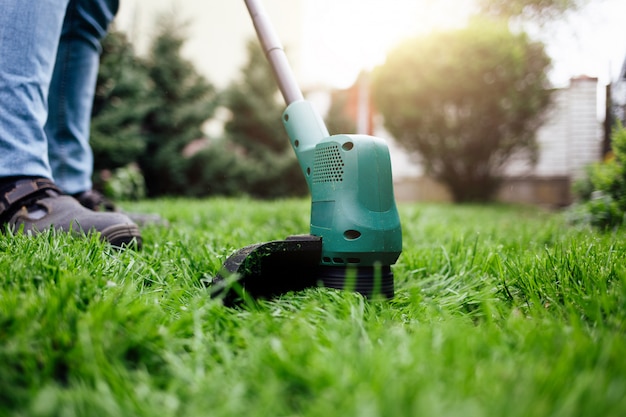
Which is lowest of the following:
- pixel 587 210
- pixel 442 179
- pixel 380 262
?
pixel 442 179

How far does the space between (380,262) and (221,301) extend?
1.32ft

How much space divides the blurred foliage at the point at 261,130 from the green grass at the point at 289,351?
7357 mm

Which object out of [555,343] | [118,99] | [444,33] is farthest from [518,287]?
[444,33]

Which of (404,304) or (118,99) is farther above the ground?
(118,99)

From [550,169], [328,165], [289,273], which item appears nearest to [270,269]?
[289,273]

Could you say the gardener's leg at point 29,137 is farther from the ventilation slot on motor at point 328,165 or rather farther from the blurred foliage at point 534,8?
the blurred foliage at point 534,8

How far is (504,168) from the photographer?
788 centimetres

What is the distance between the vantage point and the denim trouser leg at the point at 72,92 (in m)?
1.97

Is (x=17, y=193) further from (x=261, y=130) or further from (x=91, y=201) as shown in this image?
(x=261, y=130)

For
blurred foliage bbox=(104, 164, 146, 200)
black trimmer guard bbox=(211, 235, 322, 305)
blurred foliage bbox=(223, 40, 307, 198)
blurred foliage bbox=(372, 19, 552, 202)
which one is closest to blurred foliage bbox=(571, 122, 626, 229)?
black trimmer guard bbox=(211, 235, 322, 305)

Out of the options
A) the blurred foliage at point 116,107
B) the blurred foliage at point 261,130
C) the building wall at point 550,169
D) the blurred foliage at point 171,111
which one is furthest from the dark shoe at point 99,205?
the building wall at point 550,169

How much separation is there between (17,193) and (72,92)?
33.6 inches

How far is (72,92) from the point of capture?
2.02 m

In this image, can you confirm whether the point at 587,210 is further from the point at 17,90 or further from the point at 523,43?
the point at 523,43
